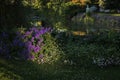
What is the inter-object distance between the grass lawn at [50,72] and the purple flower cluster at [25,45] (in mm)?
384

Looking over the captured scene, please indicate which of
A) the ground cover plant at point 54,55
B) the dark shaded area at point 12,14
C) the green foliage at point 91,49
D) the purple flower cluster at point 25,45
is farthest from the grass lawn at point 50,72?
the dark shaded area at point 12,14

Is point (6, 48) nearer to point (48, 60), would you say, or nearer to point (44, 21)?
point (48, 60)

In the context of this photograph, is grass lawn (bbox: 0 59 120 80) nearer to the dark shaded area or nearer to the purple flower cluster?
the purple flower cluster

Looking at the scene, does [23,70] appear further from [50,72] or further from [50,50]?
[50,50]

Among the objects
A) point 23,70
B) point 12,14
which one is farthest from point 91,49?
point 12,14

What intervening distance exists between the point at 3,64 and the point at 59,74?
1889mm

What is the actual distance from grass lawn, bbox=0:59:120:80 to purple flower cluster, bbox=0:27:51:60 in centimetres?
38

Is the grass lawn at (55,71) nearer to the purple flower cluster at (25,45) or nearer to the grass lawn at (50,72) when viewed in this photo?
the grass lawn at (50,72)

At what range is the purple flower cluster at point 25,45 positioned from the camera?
32.1ft

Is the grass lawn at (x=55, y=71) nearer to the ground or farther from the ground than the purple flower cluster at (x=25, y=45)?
nearer to the ground

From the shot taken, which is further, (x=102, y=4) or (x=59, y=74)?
(x=102, y=4)

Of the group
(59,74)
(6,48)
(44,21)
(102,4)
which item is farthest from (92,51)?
(102,4)

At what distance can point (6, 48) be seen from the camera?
999cm

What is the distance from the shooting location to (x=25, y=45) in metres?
9.95
